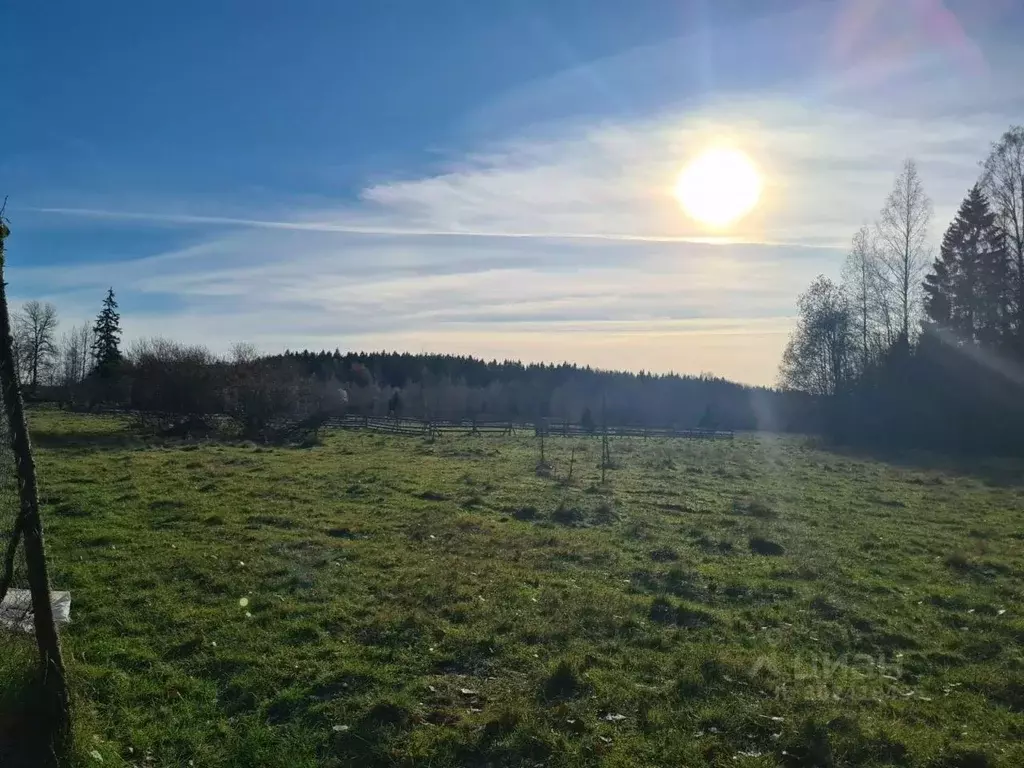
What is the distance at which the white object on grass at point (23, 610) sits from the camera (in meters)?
6.22

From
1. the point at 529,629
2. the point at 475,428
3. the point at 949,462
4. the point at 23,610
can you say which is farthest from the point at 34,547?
the point at 475,428

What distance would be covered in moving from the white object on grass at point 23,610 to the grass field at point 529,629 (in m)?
0.25

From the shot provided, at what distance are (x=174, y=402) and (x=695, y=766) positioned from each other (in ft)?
134

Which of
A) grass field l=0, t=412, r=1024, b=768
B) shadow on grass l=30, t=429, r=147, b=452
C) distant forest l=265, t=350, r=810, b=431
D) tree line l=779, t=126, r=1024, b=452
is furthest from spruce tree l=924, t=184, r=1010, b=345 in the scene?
shadow on grass l=30, t=429, r=147, b=452

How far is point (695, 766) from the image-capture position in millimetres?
5395

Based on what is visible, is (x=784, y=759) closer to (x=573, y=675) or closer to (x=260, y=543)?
(x=573, y=675)

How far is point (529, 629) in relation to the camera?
8.28 metres

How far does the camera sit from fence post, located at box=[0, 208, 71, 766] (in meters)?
5.20

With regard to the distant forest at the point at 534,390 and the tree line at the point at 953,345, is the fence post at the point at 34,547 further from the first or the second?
the distant forest at the point at 534,390

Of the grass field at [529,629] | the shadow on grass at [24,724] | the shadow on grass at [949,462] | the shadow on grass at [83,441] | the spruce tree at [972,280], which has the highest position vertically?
the spruce tree at [972,280]

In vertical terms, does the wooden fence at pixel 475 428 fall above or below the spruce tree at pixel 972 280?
below

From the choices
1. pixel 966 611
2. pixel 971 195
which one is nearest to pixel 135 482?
pixel 966 611

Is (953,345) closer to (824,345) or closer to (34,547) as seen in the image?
(824,345)

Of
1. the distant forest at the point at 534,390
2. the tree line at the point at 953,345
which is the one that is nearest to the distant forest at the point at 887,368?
the tree line at the point at 953,345
